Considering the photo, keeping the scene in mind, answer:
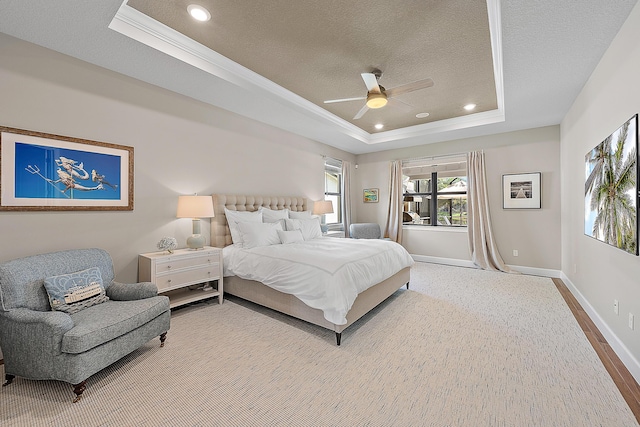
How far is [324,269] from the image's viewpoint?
8.68ft

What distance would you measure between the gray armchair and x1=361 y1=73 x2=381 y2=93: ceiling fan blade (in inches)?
116

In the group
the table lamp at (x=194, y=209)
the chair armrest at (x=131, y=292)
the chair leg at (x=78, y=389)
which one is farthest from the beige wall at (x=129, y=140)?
the chair leg at (x=78, y=389)

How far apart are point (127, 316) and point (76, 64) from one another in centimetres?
255

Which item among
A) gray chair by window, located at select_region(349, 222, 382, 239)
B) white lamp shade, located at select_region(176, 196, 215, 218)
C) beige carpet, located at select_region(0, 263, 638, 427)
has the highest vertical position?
white lamp shade, located at select_region(176, 196, 215, 218)

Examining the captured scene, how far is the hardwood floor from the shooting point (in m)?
1.83

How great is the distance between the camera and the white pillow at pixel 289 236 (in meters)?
4.03

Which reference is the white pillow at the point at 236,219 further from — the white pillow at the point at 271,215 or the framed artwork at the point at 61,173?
the framed artwork at the point at 61,173

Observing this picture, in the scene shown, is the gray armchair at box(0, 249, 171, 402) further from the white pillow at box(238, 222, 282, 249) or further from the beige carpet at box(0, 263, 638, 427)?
the white pillow at box(238, 222, 282, 249)

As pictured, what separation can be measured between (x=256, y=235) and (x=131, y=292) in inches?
61.9

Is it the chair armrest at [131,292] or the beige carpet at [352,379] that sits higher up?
the chair armrest at [131,292]

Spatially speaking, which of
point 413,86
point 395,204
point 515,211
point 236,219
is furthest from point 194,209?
point 515,211

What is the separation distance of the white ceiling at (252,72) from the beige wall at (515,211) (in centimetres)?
71

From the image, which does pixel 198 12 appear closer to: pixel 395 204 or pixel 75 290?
pixel 75 290

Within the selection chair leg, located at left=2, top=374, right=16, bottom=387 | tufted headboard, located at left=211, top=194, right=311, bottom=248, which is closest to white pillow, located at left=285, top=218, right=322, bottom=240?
tufted headboard, located at left=211, top=194, right=311, bottom=248
